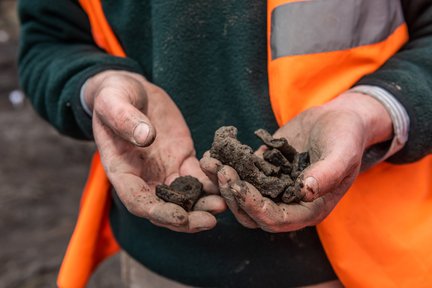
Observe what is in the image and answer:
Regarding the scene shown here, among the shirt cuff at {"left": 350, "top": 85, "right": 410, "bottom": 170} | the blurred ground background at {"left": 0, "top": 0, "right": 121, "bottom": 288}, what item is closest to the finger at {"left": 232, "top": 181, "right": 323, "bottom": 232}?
the shirt cuff at {"left": 350, "top": 85, "right": 410, "bottom": 170}

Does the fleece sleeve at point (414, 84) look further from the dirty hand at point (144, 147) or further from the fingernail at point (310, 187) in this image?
the dirty hand at point (144, 147)

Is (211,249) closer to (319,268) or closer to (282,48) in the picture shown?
(319,268)

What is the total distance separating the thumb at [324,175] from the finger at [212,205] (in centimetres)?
18

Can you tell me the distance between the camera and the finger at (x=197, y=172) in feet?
3.90

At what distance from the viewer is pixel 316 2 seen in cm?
119

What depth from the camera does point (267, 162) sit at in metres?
1.18

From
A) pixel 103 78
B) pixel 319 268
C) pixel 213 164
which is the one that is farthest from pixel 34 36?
pixel 319 268

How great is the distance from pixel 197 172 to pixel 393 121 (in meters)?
0.44

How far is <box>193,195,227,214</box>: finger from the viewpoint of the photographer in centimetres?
112

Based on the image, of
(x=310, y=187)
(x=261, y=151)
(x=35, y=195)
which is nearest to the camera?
(x=310, y=187)

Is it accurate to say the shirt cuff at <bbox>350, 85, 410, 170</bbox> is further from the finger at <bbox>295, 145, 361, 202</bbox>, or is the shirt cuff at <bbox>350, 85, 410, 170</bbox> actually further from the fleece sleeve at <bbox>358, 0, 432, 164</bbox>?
the finger at <bbox>295, 145, 361, 202</bbox>

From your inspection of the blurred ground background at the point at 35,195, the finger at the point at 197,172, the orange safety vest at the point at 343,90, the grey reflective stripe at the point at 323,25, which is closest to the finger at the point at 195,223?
the finger at the point at 197,172

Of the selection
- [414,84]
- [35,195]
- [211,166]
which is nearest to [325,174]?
[211,166]

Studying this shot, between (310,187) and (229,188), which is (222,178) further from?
(310,187)
